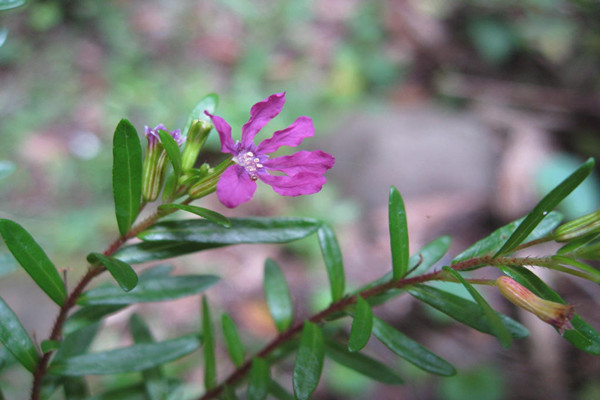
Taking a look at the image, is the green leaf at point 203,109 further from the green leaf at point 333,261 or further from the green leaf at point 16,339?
the green leaf at point 16,339

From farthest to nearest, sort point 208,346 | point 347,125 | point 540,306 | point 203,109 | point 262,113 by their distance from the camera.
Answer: point 347,125, point 208,346, point 203,109, point 262,113, point 540,306

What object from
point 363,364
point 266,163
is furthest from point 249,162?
point 363,364

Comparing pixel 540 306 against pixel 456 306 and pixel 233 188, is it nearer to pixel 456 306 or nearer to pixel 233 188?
pixel 456 306

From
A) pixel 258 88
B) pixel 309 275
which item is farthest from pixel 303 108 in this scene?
pixel 309 275

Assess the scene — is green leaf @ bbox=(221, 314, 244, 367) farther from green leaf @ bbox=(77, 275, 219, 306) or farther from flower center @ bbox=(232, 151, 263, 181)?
flower center @ bbox=(232, 151, 263, 181)

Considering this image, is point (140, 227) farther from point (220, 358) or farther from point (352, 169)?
point (352, 169)

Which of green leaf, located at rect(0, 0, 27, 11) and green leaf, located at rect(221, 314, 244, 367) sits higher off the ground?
green leaf, located at rect(0, 0, 27, 11)

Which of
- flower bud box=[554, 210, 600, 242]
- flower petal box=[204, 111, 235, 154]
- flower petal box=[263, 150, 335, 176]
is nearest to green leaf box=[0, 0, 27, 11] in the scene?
flower petal box=[204, 111, 235, 154]
